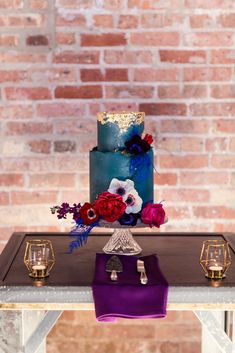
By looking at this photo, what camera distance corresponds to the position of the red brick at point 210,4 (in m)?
3.05

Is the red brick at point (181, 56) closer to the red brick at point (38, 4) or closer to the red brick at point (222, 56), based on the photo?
the red brick at point (222, 56)

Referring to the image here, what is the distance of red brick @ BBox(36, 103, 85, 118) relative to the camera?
3100mm

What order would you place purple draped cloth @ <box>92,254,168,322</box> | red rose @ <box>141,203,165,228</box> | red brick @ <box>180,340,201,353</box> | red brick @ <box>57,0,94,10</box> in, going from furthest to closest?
1. red brick @ <box>180,340,201,353</box>
2. red brick @ <box>57,0,94,10</box>
3. red rose @ <box>141,203,165,228</box>
4. purple draped cloth @ <box>92,254,168,322</box>

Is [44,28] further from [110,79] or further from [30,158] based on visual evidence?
[30,158]

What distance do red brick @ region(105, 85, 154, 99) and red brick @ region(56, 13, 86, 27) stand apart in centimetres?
31

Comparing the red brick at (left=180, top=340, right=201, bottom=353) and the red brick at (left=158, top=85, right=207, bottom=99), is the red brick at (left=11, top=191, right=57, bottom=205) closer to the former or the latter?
the red brick at (left=158, top=85, right=207, bottom=99)

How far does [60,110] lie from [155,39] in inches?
21.4

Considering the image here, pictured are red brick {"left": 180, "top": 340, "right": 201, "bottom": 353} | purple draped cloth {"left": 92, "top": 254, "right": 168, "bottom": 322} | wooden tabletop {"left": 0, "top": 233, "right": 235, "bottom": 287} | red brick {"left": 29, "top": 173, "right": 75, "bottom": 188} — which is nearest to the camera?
purple draped cloth {"left": 92, "top": 254, "right": 168, "bottom": 322}

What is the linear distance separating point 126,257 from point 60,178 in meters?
0.92

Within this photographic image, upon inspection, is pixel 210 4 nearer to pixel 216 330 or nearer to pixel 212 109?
pixel 212 109

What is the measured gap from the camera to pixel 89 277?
2.12 meters

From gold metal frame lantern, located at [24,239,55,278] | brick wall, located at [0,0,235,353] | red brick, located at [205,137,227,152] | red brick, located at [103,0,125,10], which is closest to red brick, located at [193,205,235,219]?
brick wall, located at [0,0,235,353]

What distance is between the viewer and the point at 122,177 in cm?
233

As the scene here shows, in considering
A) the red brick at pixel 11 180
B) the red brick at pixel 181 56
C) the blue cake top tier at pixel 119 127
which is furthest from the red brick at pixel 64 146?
the blue cake top tier at pixel 119 127
